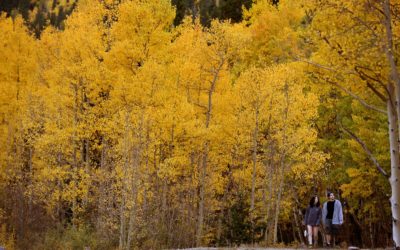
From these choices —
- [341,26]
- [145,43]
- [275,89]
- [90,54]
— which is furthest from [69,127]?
[341,26]

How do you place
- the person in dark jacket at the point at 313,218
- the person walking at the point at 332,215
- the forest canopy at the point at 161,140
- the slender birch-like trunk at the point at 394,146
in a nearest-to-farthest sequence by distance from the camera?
the slender birch-like trunk at the point at 394,146 < the person walking at the point at 332,215 < the person in dark jacket at the point at 313,218 < the forest canopy at the point at 161,140

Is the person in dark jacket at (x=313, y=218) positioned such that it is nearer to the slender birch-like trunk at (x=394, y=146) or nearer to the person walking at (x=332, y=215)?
the person walking at (x=332, y=215)

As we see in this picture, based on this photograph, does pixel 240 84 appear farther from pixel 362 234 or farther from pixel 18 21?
pixel 18 21

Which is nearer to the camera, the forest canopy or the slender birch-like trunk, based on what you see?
the slender birch-like trunk

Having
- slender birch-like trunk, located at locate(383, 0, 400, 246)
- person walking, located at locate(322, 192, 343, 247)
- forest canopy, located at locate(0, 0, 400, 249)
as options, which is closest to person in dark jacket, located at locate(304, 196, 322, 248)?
person walking, located at locate(322, 192, 343, 247)

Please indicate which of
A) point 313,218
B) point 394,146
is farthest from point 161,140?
point 394,146

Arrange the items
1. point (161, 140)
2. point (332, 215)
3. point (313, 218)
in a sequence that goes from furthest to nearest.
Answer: point (161, 140) → point (313, 218) → point (332, 215)

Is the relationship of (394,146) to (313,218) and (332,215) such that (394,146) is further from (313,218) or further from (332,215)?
(313,218)

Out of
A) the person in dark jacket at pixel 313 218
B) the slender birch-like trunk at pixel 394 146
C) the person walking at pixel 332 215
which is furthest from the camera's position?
the person in dark jacket at pixel 313 218

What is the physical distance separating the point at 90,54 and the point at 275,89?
24.5 ft

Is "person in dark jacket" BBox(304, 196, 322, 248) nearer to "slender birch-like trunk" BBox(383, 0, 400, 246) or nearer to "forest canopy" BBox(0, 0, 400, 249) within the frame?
"forest canopy" BBox(0, 0, 400, 249)

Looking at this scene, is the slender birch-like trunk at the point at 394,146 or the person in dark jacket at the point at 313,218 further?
the person in dark jacket at the point at 313,218

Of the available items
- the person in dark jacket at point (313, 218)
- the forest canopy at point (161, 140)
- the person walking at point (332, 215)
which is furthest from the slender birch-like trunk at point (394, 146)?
the forest canopy at point (161, 140)

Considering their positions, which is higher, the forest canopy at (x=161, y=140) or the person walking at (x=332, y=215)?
the forest canopy at (x=161, y=140)
